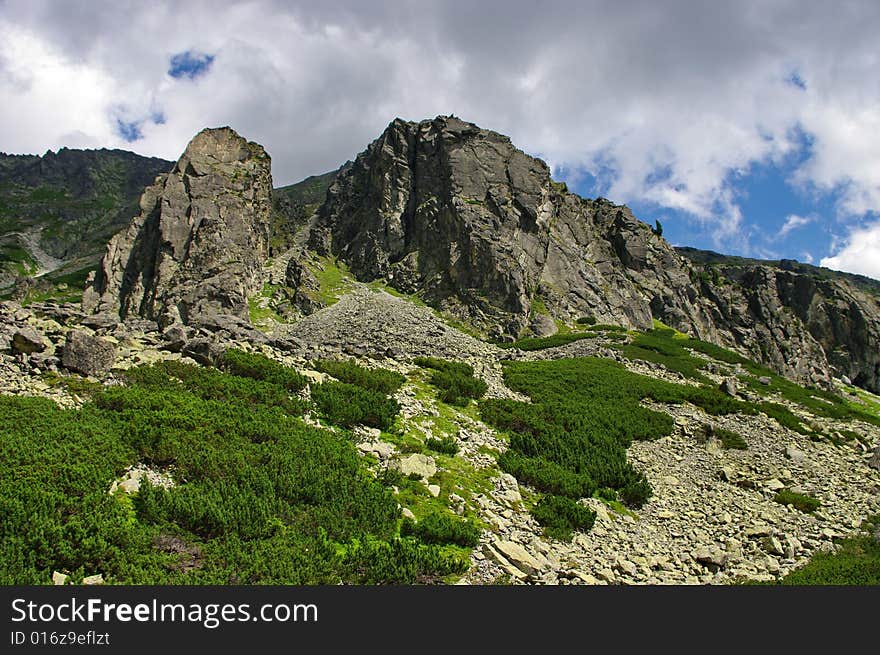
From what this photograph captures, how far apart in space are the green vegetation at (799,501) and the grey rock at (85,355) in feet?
73.7

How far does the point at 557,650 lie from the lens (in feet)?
22.8

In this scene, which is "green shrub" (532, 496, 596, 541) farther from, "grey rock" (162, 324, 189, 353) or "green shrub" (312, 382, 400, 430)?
"grey rock" (162, 324, 189, 353)

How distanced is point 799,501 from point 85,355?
23381 millimetres

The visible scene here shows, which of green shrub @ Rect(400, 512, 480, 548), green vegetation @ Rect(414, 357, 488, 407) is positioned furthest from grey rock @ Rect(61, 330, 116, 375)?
green vegetation @ Rect(414, 357, 488, 407)

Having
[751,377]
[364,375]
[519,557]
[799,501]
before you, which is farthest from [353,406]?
[751,377]

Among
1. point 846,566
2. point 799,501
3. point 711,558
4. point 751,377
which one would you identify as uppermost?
point 751,377

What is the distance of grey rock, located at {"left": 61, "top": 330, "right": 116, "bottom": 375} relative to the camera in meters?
15.4

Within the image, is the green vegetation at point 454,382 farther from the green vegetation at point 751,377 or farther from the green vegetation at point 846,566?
the green vegetation at point 751,377

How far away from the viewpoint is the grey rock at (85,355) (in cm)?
1543

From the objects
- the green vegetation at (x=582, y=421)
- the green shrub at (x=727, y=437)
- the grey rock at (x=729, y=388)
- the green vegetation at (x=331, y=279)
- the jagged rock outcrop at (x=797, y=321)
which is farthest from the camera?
the jagged rock outcrop at (x=797, y=321)

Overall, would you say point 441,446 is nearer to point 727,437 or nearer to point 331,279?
point 727,437

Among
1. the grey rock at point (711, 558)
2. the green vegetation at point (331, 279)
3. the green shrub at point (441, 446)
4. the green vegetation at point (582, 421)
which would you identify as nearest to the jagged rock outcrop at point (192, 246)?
the green vegetation at point (331, 279)

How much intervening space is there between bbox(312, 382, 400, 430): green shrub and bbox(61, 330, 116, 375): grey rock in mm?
6718

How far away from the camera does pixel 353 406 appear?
17047 mm
